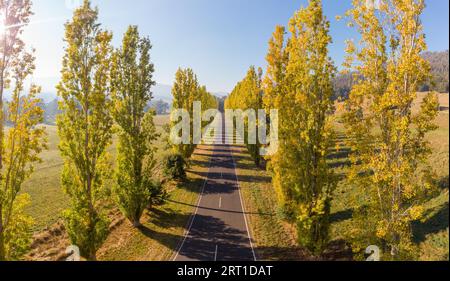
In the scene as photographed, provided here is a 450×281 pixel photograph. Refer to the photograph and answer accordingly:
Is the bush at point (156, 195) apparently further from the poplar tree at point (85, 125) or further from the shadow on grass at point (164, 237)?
the poplar tree at point (85, 125)

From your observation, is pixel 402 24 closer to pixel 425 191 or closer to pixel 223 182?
pixel 425 191

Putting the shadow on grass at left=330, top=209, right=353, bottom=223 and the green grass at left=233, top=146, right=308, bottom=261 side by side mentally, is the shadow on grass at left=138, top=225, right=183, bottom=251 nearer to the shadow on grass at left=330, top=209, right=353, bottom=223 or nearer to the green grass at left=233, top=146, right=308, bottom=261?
the green grass at left=233, top=146, right=308, bottom=261

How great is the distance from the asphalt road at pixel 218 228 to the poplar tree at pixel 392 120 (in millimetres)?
9916

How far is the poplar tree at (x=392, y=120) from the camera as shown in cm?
1176

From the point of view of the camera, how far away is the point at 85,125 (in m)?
16.2

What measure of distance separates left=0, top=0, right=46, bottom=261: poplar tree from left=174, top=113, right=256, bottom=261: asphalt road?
398 inches

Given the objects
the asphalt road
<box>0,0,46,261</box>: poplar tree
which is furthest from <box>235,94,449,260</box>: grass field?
<box>0,0,46,261</box>: poplar tree

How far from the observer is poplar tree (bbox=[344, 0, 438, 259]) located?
1176 cm

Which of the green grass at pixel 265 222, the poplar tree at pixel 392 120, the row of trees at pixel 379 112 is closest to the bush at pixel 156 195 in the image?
the green grass at pixel 265 222

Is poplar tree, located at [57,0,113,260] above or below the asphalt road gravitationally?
above

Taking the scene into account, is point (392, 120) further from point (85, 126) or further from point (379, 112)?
point (85, 126)

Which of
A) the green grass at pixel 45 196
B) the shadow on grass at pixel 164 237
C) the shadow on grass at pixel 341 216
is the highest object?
the green grass at pixel 45 196

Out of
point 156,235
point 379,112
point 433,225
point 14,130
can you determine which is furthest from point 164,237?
point 433,225
